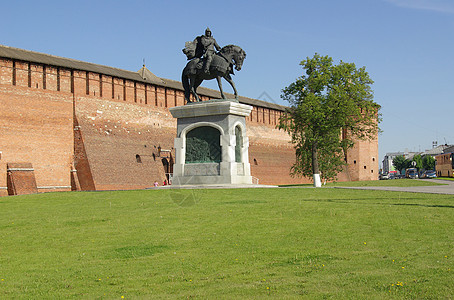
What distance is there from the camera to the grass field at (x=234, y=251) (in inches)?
177

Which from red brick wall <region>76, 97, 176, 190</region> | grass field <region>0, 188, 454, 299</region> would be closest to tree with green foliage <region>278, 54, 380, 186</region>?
red brick wall <region>76, 97, 176, 190</region>

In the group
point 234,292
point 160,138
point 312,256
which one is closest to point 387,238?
point 312,256

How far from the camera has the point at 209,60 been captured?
16562 mm

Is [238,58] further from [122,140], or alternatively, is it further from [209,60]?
[122,140]

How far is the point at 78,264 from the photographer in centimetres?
579

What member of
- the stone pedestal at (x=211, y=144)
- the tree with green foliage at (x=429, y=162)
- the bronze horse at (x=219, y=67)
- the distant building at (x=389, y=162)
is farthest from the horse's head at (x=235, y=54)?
the distant building at (x=389, y=162)

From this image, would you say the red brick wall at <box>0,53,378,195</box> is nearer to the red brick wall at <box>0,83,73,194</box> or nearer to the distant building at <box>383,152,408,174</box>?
the red brick wall at <box>0,83,73,194</box>

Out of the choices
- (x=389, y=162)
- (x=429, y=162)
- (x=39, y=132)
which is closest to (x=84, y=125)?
(x=39, y=132)

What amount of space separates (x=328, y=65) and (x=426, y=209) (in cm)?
1918

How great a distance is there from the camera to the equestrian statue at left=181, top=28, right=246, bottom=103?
16.6m

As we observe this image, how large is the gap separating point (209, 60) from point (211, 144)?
9.29 ft

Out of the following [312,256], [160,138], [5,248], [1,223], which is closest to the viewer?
[312,256]

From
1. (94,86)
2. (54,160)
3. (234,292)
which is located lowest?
(234,292)

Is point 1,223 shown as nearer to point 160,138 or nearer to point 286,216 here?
point 286,216
